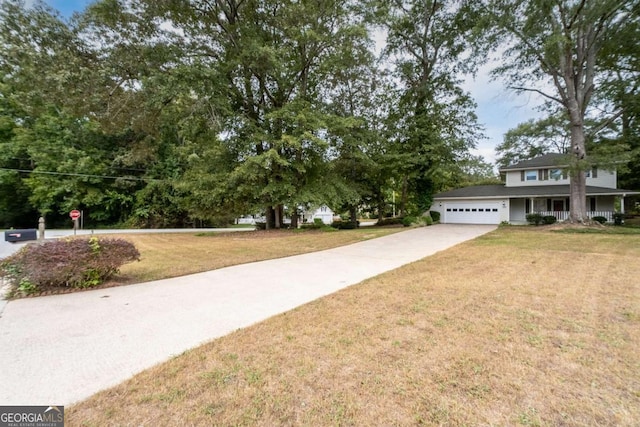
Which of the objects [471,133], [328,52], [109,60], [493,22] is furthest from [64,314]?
[471,133]

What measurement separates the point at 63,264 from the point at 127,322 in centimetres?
250

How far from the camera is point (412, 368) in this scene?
2516 mm

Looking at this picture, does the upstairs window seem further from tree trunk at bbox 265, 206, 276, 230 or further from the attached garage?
tree trunk at bbox 265, 206, 276, 230

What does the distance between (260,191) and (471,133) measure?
16975mm

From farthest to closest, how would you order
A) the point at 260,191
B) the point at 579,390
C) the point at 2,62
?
the point at 260,191 → the point at 2,62 → the point at 579,390

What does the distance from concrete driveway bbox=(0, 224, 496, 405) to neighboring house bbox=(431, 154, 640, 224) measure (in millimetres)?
17951

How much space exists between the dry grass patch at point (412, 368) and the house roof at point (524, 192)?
59.8 ft

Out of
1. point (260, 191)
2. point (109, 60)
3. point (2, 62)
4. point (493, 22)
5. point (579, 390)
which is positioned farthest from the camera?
point (260, 191)

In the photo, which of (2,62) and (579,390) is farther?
(2,62)

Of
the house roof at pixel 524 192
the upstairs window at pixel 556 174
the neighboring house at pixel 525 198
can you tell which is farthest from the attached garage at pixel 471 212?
the upstairs window at pixel 556 174

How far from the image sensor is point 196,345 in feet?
10.0

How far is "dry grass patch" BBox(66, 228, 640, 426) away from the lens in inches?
77.0

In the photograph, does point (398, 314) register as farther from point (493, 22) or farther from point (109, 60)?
point (493, 22)

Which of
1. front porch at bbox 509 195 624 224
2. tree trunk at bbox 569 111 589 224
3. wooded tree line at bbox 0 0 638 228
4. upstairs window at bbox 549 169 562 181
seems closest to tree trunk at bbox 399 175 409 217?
wooded tree line at bbox 0 0 638 228
